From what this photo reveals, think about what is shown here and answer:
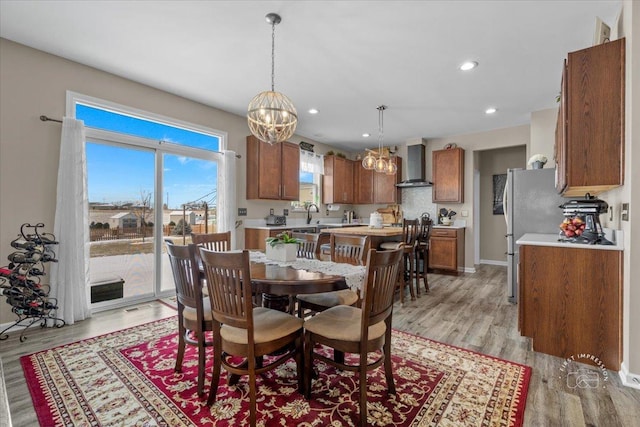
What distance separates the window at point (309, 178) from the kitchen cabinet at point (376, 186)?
1.05 metres

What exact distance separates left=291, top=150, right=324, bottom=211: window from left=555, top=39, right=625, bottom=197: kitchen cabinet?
4.57m

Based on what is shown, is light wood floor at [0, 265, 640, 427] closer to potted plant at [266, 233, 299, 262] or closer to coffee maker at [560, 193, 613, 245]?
coffee maker at [560, 193, 613, 245]

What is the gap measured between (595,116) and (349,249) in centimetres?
212

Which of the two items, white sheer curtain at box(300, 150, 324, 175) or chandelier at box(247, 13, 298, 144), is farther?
white sheer curtain at box(300, 150, 324, 175)

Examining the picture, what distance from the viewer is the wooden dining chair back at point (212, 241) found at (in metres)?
2.77

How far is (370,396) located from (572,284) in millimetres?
1825

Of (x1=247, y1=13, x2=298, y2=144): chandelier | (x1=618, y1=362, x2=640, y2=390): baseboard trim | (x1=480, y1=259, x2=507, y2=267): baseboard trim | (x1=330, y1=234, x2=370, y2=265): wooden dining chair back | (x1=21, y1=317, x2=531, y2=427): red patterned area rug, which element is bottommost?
(x1=21, y1=317, x2=531, y2=427): red patterned area rug

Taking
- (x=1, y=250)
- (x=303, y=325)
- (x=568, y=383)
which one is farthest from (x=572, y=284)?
(x=1, y=250)

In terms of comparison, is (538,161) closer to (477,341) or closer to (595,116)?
(595,116)

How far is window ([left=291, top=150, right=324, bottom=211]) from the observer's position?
6234mm

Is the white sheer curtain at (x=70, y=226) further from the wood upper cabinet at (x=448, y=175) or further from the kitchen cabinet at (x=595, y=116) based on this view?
the wood upper cabinet at (x=448, y=175)

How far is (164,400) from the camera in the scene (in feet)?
5.97

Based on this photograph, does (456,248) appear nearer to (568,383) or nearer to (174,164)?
(568,383)

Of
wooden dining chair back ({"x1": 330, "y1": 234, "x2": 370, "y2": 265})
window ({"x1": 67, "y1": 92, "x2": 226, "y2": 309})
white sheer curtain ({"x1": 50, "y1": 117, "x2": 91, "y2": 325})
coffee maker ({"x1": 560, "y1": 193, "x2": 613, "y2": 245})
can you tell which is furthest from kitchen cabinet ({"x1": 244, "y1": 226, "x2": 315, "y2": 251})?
coffee maker ({"x1": 560, "y1": 193, "x2": 613, "y2": 245})
